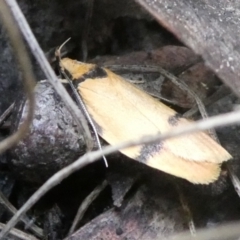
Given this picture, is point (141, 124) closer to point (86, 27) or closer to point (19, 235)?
point (19, 235)

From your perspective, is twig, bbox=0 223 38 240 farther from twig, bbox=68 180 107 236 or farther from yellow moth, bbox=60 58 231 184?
yellow moth, bbox=60 58 231 184

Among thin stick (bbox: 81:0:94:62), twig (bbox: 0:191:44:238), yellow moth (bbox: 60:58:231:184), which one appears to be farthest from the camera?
thin stick (bbox: 81:0:94:62)

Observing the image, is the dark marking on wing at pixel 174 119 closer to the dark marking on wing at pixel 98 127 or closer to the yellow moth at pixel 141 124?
the yellow moth at pixel 141 124

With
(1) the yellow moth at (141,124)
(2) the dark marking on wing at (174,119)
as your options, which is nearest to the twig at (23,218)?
(1) the yellow moth at (141,124)

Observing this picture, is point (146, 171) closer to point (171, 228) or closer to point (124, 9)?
point (171, 228)

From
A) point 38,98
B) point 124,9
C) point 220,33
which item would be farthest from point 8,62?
point 220,33

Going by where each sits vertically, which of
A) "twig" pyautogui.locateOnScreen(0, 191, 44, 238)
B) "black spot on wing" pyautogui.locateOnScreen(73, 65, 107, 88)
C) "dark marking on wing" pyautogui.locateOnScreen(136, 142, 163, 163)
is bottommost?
"twig" pyautogui.locateOnScreen(0, 191, 44, 238)

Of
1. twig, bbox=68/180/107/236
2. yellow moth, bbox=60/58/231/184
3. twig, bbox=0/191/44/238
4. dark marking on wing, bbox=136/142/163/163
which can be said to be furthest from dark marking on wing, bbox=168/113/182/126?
twig, bbox=0/191/44/238

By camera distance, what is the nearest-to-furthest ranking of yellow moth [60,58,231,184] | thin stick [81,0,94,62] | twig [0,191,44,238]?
yellow moth [60,58,231,184] < twig [0,191,44,238] < thin stick [81,0,94,62]
